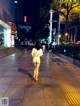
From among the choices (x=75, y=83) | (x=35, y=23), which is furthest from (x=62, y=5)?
(x=35, y=23)

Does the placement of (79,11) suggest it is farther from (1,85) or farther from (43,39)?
(43,39)

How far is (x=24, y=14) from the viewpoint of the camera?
102 meters

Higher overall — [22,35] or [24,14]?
[24,14]

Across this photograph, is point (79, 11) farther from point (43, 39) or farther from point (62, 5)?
point (43, 39)

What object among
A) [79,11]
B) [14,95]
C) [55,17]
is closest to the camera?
[14,95]

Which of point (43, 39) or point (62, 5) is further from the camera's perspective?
point (43, 39)

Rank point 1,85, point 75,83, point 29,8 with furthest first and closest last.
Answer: point 29,8 < point 75,83 < point 1,85

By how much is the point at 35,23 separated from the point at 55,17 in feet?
34.5

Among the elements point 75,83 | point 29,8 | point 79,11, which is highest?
point 29,8

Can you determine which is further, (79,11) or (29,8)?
(29,8)

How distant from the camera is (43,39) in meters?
90.0

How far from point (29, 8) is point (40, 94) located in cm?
9373

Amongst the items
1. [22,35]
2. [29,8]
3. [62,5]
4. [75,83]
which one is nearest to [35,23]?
[22,35]

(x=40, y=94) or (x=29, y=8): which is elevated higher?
(x=29, y=8)
